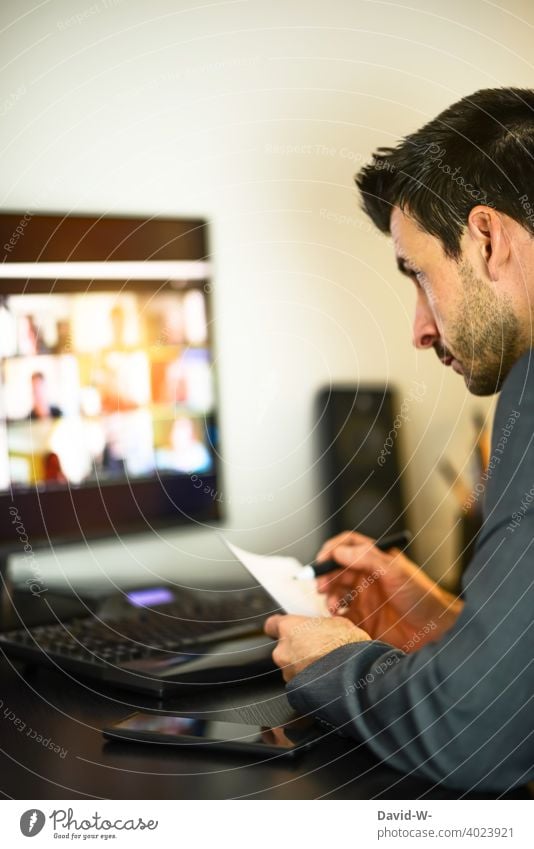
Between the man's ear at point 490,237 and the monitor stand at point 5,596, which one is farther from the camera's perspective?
the monitor stand at point 5,596

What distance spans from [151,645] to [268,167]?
0.96 metres

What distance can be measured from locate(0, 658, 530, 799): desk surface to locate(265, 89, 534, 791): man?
0.06 ft

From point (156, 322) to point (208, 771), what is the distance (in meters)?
0.77

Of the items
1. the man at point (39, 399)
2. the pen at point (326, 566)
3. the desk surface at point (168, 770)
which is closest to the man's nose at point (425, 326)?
the pen at point (326, 566)

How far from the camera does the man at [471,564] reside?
51cm

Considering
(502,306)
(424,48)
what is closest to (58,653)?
(502,306)

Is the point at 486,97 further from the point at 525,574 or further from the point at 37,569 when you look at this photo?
the point at 37,569

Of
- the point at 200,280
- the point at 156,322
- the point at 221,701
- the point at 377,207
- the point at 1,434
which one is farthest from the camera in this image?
the point at 200,280

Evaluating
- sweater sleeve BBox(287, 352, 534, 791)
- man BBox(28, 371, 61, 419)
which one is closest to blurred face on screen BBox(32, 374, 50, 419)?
man BBox(28, 371, 61, 419)

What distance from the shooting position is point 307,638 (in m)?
0.62

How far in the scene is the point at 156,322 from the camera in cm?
119

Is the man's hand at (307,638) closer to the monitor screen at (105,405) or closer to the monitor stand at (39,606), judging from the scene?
the monitor stand at (39,606)

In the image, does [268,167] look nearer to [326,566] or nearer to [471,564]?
[326,566]

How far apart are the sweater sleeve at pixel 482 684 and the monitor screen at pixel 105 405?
56 centimetres
